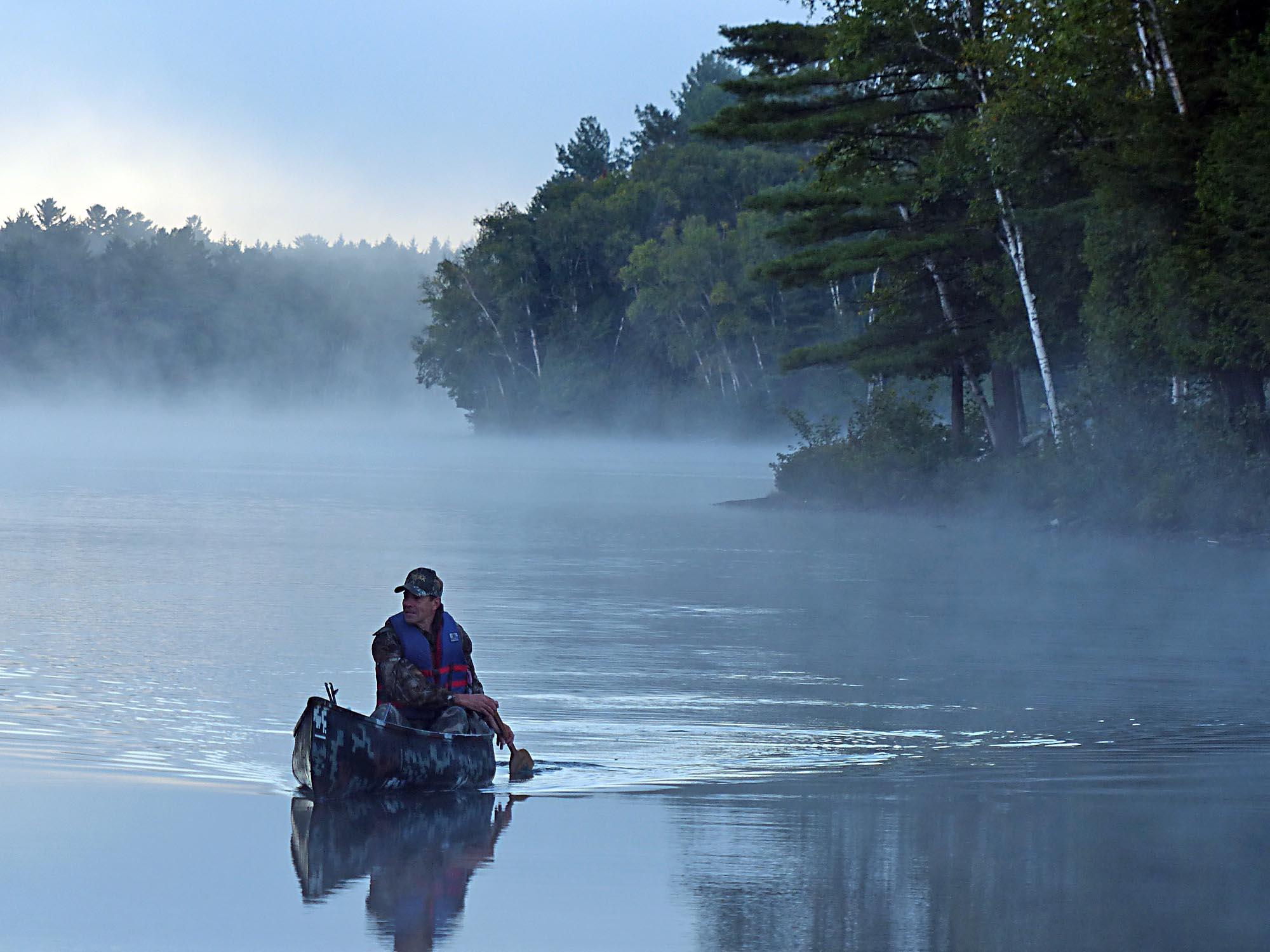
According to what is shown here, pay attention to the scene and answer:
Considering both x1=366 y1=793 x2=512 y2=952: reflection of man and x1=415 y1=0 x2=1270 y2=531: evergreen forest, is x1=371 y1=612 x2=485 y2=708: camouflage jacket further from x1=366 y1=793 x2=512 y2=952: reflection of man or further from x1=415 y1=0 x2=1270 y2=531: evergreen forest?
x1=415 y1=0 x2=1270 y2=531: evergreen forest

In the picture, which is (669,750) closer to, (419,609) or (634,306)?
(419,609)

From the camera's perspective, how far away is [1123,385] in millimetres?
32219

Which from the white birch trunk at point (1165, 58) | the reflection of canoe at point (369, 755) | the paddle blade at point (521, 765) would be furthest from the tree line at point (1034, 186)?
the reflection of canoe at point (369, 755)

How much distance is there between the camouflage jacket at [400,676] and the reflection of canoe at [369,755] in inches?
11.5

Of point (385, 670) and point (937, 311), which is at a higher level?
point (937, 311)

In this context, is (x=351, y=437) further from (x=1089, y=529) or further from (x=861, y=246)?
(x=1089, y=529)

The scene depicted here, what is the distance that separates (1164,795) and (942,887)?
2.62 m

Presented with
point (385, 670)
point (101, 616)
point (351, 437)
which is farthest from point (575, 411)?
point (385, 670)

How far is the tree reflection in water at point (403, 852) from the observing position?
789 cm

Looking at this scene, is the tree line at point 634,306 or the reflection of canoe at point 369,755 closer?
the reflection of canoe at point 369,755

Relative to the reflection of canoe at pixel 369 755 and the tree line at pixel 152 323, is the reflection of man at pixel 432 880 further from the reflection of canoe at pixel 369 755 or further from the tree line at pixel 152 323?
the tree line at pixel 152 323

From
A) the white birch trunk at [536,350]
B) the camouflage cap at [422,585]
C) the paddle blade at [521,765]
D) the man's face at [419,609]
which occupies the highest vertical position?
the white birch trunk at [536,350]

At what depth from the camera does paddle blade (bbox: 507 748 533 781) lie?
35.7 ft

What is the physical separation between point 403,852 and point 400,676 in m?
1.40
